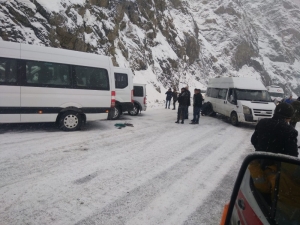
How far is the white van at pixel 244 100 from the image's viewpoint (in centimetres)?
1148

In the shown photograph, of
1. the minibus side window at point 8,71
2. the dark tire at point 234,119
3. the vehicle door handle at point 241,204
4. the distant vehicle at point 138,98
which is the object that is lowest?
the dark tire at point 234,119

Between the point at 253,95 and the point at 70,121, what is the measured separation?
939 centimetres

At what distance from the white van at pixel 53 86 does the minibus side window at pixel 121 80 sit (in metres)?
2.88

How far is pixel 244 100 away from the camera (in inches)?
476

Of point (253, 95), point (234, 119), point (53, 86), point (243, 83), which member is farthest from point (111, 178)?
point (243, 83)

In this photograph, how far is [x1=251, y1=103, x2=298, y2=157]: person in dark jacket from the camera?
2977mm

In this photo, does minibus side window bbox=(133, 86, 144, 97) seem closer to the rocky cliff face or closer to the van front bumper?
the van front bumper

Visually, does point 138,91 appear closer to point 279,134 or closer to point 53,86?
point 53,86

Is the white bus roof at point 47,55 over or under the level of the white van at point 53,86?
over

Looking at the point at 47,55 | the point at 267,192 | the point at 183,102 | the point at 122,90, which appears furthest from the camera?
the point at 122,90

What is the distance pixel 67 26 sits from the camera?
1923cm

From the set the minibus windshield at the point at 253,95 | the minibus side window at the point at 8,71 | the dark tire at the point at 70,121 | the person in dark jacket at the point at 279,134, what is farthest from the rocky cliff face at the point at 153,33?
the person in dark jacket at the point at 279,134

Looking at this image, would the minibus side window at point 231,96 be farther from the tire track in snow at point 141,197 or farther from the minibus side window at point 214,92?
the tire track in snow at point 141,197

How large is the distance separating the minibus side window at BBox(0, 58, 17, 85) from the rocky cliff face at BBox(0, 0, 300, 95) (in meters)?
9.70
